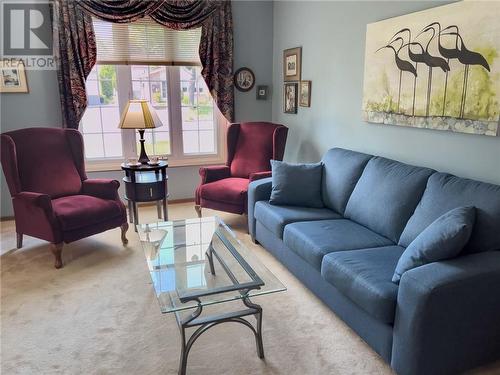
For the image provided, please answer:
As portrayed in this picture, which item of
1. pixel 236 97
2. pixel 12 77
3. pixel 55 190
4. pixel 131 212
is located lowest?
pixel 131 212

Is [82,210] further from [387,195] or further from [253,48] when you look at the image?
[253,48]

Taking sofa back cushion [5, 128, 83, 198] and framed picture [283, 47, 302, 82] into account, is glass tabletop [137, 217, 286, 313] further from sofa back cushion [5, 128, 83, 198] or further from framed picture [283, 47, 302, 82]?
framed picture [283, 47, 302, 82]

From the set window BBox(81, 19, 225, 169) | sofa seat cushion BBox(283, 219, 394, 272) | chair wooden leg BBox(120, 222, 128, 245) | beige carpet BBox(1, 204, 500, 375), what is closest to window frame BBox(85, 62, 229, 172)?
window BBox(81, 19, 225, 169)

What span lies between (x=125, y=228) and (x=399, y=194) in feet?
7.67

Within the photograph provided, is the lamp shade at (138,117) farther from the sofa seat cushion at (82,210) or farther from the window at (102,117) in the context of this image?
the window at (102,117)

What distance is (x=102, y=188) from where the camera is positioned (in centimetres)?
361

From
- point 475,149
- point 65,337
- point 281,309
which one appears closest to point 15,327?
point 65,337

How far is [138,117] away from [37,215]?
1170mm

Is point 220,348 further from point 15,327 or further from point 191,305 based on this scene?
point 15,327

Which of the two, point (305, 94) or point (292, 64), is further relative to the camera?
point (292, 64)

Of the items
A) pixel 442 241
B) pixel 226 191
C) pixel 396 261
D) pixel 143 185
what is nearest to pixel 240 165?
pixel 226 191

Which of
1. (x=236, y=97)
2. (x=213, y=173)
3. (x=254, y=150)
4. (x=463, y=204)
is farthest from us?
(x=236, y=97)

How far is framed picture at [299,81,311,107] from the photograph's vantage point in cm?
417

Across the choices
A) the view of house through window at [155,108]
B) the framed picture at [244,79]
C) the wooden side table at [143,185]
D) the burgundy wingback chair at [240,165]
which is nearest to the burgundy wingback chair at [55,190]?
the wooden side table at [143,185]
